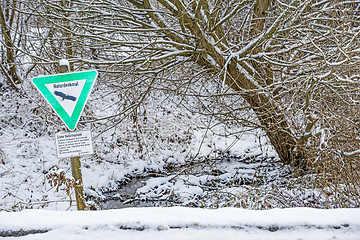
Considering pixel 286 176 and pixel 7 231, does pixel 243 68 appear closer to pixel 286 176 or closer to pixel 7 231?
pixel 286 176

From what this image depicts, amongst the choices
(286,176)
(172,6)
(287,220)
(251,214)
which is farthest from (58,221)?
(286,176)

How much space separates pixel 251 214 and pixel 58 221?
129cm

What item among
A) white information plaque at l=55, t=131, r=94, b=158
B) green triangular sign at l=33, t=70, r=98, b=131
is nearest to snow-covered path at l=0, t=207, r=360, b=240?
white information plaque at l=55, t=131, r=94, b=158

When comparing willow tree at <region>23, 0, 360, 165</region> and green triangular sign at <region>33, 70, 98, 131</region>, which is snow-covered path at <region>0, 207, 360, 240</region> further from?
willow tree at <region>23, 0, 360, 165</region>

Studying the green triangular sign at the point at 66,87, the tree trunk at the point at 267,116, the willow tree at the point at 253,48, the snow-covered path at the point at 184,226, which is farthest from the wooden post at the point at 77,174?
the tree trunk at the point at 267,116

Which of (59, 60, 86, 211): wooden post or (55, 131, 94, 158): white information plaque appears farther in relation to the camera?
(59, 60, 86, 211): wooden post

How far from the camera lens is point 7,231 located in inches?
86.4

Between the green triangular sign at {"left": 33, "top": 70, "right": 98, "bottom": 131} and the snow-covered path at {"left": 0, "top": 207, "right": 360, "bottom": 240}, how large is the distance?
120cm

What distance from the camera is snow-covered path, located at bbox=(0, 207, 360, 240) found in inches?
85.0

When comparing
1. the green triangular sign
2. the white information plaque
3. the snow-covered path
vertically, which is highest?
the green triangular sign

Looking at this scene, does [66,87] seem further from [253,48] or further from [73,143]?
[253,48]

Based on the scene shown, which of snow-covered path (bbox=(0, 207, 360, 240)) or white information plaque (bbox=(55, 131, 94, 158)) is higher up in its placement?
white information plaque (bbox=(55, 131, 94, 158))

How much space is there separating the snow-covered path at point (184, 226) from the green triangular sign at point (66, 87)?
3.95 feet

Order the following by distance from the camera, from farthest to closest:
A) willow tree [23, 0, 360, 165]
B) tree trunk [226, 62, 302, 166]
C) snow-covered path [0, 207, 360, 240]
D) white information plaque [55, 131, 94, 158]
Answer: tree trunk [226, 62, 302, 166] → willow tree [23, 0, 360, 165] → white information plaque [55, 131, 94, 158] → snow-covered path [0, 207, 360, 240]
